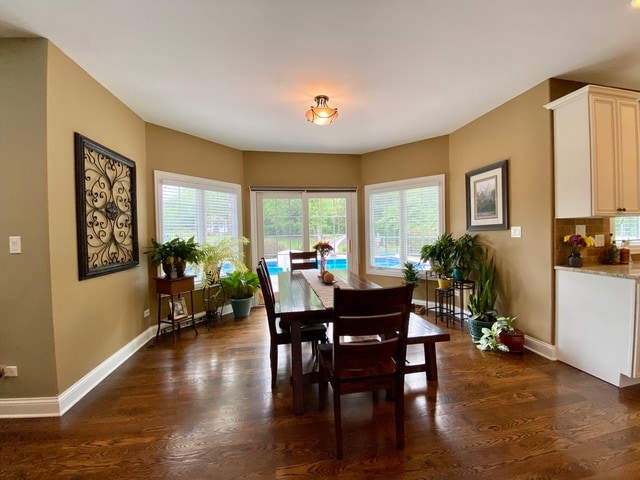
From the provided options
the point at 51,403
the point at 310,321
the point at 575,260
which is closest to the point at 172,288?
the point at 51,403

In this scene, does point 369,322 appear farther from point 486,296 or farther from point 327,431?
point 486,296

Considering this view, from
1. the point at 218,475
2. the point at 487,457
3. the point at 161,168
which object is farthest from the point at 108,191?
the point at 487,457

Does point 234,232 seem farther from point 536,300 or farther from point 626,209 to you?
point 626,209

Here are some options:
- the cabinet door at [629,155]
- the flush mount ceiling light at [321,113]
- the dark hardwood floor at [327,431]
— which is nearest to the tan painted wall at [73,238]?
the dark hardwood floor at [327,431]

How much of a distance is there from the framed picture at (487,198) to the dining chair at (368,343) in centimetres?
245

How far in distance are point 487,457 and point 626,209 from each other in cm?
247

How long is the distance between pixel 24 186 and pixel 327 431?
8.61ft

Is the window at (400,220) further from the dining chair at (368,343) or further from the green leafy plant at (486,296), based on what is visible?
the dining chair at (368,343)

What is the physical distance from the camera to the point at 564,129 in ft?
8.63

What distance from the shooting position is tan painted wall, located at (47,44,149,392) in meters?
2.08

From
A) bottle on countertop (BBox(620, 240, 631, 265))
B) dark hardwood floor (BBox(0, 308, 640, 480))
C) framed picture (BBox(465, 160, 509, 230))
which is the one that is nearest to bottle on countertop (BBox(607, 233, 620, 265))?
bottle on countertop (BBox(620, 240, 631, 265))

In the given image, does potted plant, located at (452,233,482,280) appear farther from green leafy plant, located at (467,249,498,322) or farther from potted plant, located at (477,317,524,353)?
potted plant, located at (477,317,524,353)

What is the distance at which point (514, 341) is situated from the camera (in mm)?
2904

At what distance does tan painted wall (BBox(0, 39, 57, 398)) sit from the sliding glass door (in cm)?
290
